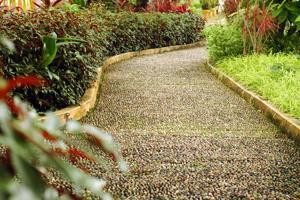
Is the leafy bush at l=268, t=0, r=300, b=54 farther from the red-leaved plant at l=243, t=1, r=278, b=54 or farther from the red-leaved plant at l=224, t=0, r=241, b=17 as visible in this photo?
the red-leaved plant at l=224, t=0, r=241, b=17

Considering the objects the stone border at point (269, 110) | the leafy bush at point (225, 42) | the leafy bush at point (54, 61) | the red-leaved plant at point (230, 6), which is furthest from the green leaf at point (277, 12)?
the leafy bush at point (54, 61)

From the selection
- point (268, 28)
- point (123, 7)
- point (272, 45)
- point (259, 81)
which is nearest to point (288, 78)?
point (259, 81)

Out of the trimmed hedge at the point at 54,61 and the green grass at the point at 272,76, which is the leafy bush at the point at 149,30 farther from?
the trimmed hedge at the point at 54,61

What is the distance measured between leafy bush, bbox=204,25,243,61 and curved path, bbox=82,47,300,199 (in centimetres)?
188

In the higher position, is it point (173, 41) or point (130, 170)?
point (130, 170)

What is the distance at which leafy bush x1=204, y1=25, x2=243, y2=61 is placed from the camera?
8273mm

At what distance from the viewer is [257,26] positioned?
7.75 metres

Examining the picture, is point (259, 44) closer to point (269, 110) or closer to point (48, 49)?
point (269, 110)

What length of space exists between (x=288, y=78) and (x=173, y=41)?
7.08 meters

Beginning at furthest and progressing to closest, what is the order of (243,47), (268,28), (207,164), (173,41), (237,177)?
(173,41), (243,47), (268,28), (207,164), (237,177)

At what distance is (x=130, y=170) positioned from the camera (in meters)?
2.88

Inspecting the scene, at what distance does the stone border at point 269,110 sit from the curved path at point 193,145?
0.22 ft

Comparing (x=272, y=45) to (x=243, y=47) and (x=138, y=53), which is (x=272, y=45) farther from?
(x=138, y=53)

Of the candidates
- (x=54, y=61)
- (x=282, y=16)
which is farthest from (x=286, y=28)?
Answer: (x=54, y=61)
